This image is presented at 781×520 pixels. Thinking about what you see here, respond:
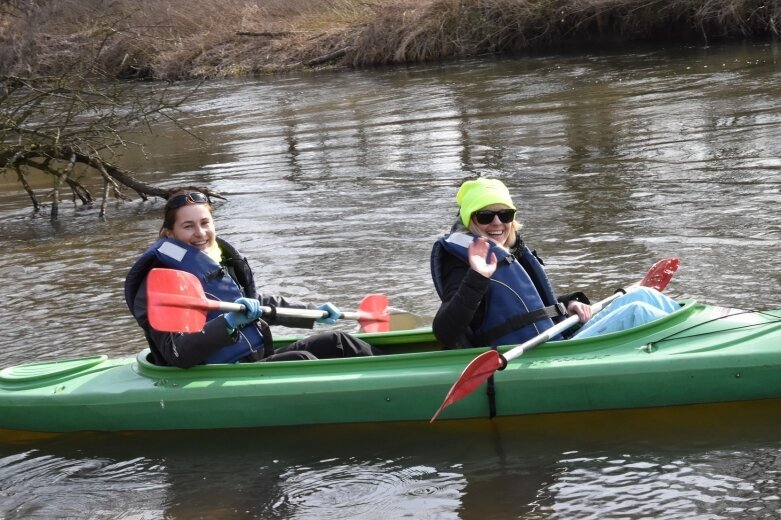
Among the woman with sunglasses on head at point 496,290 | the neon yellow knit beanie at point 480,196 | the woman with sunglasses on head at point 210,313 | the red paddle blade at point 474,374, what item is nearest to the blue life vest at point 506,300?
the woman with sunglasses on head at point 496,290

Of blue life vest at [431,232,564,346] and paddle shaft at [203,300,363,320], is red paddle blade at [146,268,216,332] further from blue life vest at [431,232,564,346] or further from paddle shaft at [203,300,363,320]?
blue life vest at [431,232,564,346]

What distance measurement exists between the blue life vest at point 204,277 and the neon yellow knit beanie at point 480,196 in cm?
109

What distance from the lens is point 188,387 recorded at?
4.57m

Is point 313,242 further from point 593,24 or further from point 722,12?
point 593,24

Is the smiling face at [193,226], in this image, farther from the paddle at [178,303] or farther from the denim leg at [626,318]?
the denim leg at [626,318]

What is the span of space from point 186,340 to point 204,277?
29 cm

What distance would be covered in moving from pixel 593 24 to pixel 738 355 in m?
16.0

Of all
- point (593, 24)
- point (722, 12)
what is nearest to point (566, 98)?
point (722, 12)

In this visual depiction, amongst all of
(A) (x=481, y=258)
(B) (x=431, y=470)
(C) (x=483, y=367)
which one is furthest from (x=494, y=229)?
(B) (x=431, y=470)

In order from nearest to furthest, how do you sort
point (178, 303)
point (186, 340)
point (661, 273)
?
point (178, 303) → point (186, 340) → point (661, 273)

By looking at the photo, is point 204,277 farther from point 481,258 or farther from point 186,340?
point 481,258

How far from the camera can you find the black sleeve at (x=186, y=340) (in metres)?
4.46

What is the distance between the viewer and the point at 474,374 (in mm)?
4090

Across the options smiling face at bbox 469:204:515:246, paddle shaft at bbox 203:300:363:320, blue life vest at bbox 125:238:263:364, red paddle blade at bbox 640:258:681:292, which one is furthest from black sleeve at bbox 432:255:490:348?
red paddle blade at bbox 640:258:681:292
